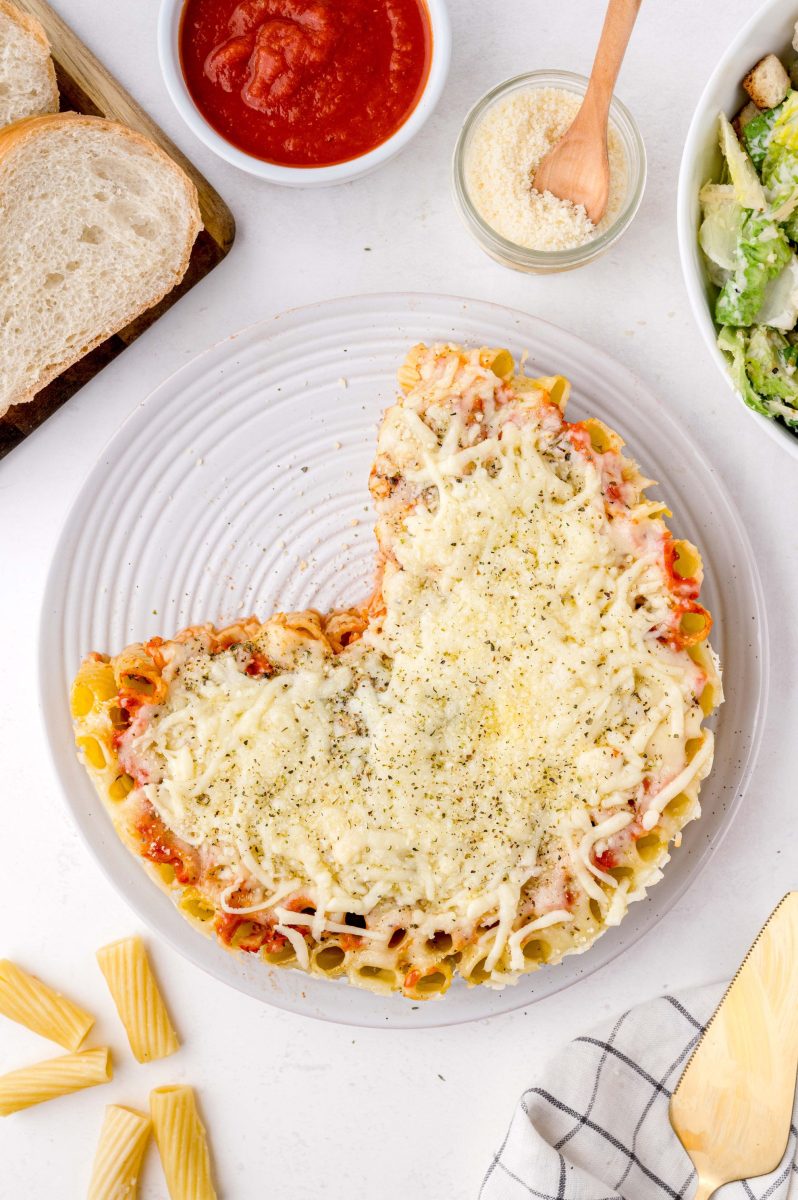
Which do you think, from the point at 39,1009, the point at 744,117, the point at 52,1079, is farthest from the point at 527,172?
the point at 52,1079

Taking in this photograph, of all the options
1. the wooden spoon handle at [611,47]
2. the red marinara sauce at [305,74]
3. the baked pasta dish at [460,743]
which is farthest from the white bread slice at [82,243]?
the wooden spoon handle at [611,47]

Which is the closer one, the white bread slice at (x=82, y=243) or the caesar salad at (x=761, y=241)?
the caesar salad at (x=761, y=241)

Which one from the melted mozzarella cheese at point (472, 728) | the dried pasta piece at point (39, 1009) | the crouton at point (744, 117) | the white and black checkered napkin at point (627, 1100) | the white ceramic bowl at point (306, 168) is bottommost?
the white and black checkered napkin at point (627, 1100)

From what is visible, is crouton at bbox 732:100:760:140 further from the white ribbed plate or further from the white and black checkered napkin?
the white and black checkered napkin

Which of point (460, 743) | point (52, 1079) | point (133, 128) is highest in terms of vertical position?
point (133, 128)

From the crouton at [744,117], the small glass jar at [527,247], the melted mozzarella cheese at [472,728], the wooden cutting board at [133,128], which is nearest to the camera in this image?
the melted mozzarella cheese at [472,728]

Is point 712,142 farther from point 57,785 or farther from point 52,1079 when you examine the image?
point 52,1079

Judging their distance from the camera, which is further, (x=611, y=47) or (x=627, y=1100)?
(x=627, y=1100)

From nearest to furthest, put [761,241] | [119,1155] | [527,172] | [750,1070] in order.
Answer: [761,241] → [750,1070] → [527,172] → [119,1155]

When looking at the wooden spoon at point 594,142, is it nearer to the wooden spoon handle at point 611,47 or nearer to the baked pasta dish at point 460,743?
the wooden spoon handle at point 611,47
